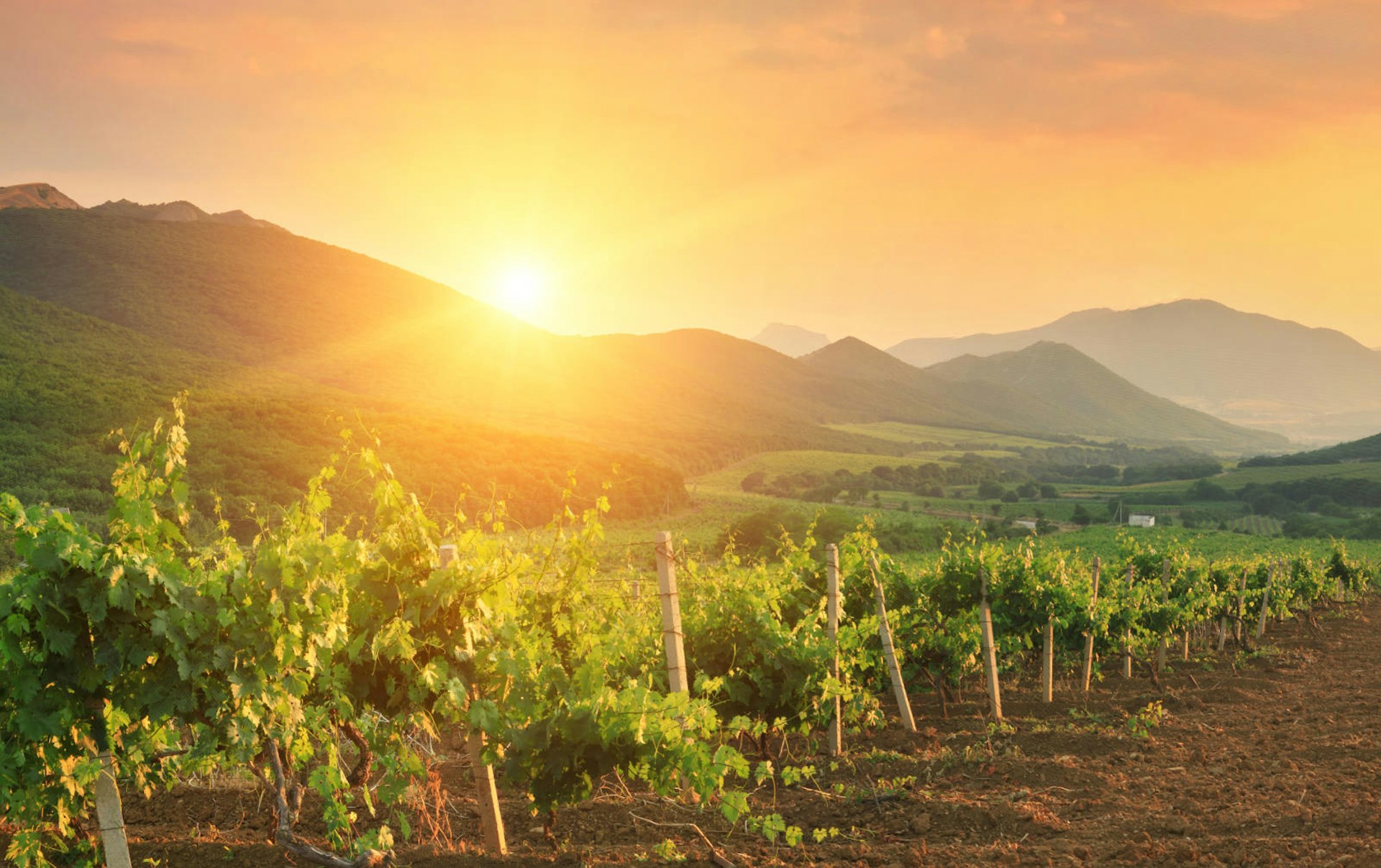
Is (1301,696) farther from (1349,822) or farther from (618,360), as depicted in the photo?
(618,360)

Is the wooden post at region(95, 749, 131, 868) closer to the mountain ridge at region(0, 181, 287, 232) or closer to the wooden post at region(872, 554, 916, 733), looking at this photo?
the wooden post at region(872, 554, 916, 733)

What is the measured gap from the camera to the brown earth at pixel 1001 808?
5.50m

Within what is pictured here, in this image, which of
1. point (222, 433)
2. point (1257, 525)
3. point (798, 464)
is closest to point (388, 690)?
point (222, 433)

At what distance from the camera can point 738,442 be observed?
156 metres

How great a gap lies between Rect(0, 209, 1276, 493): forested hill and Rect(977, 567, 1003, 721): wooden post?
4012 inches

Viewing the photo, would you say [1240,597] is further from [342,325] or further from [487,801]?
[342,325]

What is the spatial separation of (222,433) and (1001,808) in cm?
8912

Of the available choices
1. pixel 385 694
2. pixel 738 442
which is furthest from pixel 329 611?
pixel 738 442

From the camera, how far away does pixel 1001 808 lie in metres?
6.57

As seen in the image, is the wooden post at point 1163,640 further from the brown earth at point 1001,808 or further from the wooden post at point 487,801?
the wooden post at point 487,801

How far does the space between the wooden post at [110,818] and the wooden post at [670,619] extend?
3.65 metres

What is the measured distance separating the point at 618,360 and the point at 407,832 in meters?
194

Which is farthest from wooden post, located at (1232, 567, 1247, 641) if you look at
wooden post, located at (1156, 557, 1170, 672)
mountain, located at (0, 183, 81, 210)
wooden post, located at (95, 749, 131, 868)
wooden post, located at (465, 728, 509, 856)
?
mountain, located at (0, 183, 81, 210)

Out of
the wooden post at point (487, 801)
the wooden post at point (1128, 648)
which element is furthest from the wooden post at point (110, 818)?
the wooden post at point (1128, 648)
